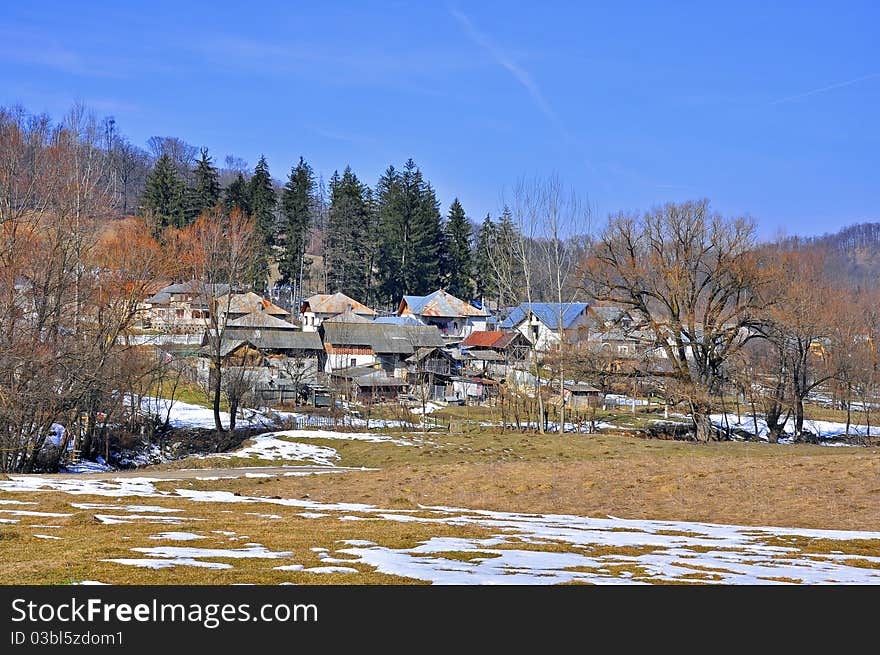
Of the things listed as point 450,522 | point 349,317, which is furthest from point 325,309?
point 450,522

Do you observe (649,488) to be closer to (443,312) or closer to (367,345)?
(367,345)

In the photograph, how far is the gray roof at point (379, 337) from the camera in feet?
223

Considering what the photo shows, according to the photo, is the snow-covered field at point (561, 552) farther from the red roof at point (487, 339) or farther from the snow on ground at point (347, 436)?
the red roof at point (487, 339)

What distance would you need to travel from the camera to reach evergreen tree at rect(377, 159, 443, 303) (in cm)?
9694

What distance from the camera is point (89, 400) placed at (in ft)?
109

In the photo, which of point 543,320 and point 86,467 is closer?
point 86,467

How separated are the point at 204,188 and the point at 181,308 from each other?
2826 cm

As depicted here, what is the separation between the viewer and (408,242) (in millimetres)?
97125

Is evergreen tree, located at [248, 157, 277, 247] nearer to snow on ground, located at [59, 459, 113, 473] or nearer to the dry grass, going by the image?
snow on ground, located at [59, 459, 113, 473]

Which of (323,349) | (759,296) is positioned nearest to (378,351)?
(323,349)

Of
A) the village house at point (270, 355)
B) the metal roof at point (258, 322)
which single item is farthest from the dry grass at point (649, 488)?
the metal roof at point (258, 322)

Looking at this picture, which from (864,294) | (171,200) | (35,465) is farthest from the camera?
(171,200)
